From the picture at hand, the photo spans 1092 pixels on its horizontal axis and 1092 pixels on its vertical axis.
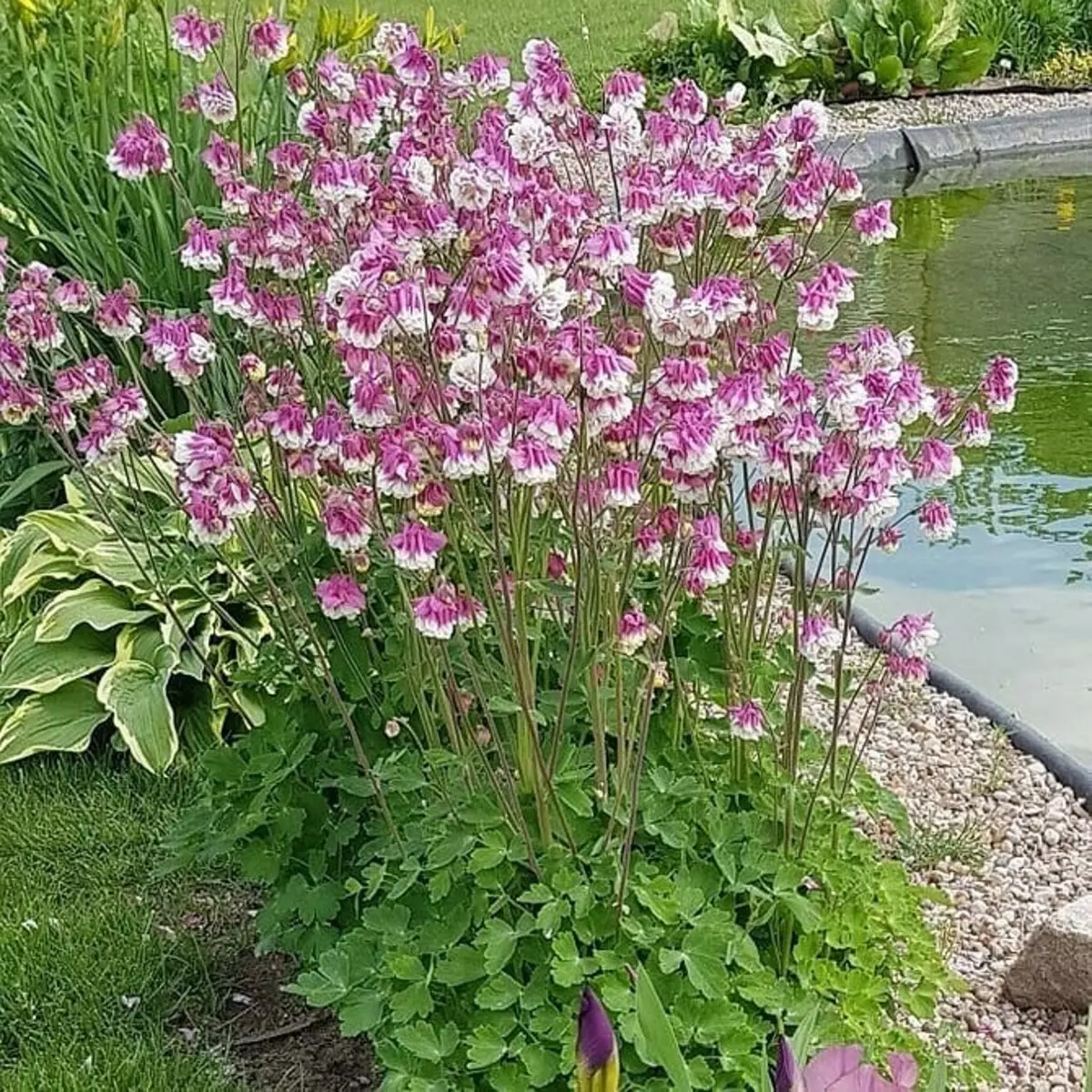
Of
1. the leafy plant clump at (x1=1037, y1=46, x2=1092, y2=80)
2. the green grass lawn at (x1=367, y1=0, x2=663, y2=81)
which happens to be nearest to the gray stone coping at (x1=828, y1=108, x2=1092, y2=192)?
the leafy plant clump at (x1=1037, y1=46, x2=1092, y2=80)

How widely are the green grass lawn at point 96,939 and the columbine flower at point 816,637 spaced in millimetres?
1127

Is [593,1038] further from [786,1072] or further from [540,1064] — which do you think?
[540,1064]

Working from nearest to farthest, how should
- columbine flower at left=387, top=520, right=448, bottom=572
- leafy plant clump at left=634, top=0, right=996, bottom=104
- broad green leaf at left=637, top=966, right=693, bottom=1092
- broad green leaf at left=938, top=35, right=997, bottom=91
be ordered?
broad green leaf at left=637, top=966, right=693, bottom=1092 → columbine flower at left=387, top=520, right=448, bottom=572 → leafy plant clump at left=634, top=0, right=996, bottom=104 → broad green leaf at left=938, top=35, right=997, bottom=91

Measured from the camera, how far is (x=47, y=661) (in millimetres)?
3596

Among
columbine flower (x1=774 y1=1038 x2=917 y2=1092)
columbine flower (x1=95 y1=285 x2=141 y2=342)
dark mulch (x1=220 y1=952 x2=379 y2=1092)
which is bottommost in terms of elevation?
dark mulch (x1=220 y1=952 x2=379 y2=1092)

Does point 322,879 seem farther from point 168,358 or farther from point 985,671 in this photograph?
point 985,671

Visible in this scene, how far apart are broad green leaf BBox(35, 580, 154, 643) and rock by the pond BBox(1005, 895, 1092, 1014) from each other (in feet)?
6.65

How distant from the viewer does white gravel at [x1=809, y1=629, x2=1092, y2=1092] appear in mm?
2525

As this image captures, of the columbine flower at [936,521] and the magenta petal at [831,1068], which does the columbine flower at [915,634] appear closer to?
the columbine flower at [936,521]

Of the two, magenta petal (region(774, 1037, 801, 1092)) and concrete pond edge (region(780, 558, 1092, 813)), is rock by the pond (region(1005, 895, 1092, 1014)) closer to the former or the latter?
concrete pond edge (region(780, 558, 1092, 813))

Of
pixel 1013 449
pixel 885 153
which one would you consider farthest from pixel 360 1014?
pixel 885 153

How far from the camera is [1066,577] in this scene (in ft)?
14.5

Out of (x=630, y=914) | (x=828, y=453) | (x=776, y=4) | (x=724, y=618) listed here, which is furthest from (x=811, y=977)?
(x=776, y=4)

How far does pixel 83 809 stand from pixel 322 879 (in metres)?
1.08
